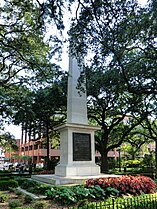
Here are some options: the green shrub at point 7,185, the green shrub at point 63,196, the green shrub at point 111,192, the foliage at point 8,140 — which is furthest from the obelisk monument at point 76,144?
the foliage at point 8,140

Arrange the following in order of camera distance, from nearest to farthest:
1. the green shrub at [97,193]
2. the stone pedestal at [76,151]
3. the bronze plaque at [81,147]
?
1. the green shrub at [97,193]
2. the stone pedestal at [76,151]
3. the bronze plaque at [81,147]

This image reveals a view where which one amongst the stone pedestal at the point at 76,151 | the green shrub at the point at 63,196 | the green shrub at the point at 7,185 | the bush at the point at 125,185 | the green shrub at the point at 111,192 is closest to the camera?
the green shrub at the point at 63,196

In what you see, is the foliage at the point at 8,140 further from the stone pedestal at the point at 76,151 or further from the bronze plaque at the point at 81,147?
the bronze plaque at the point at 81,147

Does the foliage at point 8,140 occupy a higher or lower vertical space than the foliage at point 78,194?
higher

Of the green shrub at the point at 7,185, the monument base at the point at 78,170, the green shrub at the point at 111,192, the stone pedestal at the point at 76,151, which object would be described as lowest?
the green shrub at the point at 7,185

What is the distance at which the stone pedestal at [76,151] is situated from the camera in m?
11.4

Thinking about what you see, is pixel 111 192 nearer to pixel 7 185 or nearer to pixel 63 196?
pixel 63 196

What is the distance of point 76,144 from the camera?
11922 millimetres

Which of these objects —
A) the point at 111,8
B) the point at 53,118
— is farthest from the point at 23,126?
the point at 111,8

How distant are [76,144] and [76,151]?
0.37 meters

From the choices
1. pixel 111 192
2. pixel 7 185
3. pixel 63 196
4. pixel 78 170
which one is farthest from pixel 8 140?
pixel 63 196

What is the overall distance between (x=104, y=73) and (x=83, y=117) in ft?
9.89

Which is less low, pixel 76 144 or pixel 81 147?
pixel 76 144

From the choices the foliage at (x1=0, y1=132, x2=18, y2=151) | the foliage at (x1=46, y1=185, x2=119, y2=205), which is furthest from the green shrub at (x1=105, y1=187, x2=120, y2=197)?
the foliage at (x1=0, y1=132, x2=18, y2=151)
